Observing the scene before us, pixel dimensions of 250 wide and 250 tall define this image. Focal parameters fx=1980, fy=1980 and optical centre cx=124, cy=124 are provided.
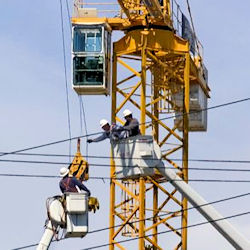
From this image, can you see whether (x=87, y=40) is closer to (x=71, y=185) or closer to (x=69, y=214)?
(x=71, y=185)

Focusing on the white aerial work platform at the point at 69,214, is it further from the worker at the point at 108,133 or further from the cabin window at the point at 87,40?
the cabin window at the point at 87,40

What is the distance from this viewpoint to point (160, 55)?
92625 millimetres

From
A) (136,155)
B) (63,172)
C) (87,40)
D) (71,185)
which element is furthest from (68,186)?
(87,40)

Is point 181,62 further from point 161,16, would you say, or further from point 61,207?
point 61,207

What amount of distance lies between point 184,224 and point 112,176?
4951 mm

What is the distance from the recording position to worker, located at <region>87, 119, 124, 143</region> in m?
75.5

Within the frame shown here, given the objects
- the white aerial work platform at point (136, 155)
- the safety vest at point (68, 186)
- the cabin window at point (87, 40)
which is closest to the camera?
the safety vest at point (68, 186)

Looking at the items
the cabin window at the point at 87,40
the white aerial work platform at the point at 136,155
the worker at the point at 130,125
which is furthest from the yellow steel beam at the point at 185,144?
the worker at the point at 130,125

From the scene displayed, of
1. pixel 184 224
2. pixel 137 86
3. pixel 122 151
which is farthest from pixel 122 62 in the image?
pixel 122 151

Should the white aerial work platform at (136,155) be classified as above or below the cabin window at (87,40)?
below

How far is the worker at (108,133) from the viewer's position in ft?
248

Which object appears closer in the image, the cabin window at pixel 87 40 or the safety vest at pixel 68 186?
the safety vest at pixel 68 186

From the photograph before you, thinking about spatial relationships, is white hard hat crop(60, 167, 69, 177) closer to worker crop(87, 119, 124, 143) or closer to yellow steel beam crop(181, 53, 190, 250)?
worker crop(87, 119, 124, 143)

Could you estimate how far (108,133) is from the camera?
75.5 meters
